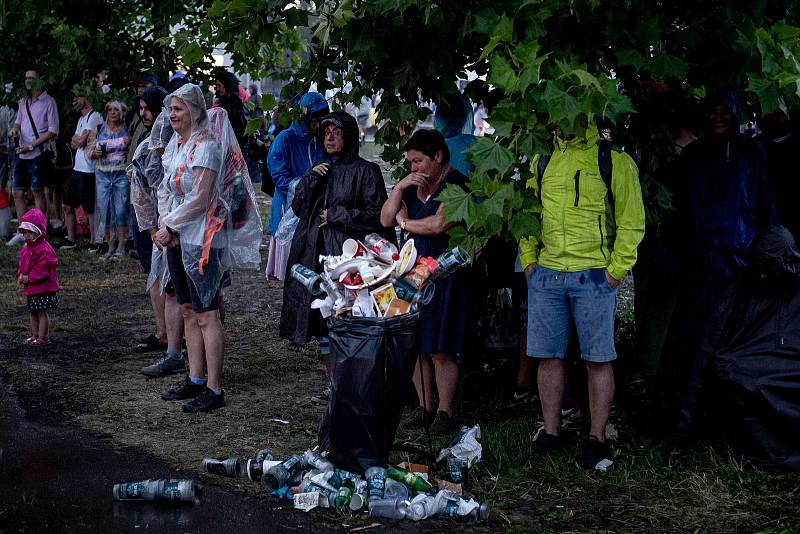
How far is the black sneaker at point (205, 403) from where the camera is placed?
6.66m

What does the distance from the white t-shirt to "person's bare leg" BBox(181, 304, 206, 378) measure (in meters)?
6.05

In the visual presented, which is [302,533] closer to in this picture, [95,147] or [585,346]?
[585,346]

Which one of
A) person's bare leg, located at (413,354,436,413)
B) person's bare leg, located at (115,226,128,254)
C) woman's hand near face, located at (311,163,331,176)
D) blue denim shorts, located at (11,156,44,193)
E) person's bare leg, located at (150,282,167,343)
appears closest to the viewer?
person's bare leg, located at (413,354,436,413)

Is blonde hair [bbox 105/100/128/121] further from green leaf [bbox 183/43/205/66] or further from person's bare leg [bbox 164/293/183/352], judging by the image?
green leaf [bbox 183/43/205/66]

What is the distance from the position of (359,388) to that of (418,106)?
1.90 meters

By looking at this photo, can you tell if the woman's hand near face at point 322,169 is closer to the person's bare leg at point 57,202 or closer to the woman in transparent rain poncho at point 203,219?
the woman in transparent rain poncho at point 203,219

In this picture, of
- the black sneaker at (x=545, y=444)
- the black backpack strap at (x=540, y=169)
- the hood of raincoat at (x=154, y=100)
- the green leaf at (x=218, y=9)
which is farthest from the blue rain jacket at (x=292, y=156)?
the black sneaker at (x=545, y=444)

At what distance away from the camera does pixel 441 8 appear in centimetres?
523

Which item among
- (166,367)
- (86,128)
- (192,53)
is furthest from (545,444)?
(86,128)

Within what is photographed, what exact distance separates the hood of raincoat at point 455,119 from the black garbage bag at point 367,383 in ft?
6.65

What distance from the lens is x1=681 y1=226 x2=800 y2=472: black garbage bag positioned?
5469mm

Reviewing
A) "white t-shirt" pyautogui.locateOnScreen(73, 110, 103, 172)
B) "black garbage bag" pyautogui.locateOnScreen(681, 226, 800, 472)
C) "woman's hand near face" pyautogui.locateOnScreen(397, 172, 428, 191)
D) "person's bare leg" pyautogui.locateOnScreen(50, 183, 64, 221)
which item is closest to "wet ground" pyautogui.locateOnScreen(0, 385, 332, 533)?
"woman's hand near face" pyautogui.locateOnScreen(397, 172, 428, 191)

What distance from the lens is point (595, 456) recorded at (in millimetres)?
5578

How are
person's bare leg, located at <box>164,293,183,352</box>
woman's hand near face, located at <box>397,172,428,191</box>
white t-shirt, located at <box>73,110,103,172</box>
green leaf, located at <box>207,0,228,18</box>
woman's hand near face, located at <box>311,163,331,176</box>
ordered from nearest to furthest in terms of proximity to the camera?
green leaf, located at <box>207,0,228,18</box>, woman's hand near face, located at <box>397,172,428,191</box>, woman's hand near face, located at <box>311,163,331,176</box>, person's bare leg, located at <box>164,293,183,352</box>, white t-shirt, located at <box>73,110,103,172</box>
